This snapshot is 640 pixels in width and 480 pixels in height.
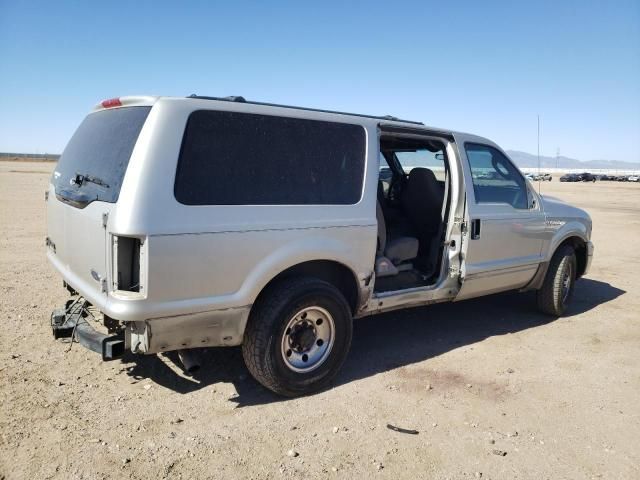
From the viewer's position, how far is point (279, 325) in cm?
352

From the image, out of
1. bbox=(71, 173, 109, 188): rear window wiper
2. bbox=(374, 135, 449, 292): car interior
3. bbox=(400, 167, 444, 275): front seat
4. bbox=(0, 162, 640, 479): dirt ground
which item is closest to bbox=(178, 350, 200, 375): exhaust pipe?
bbox=(0, 162, 640, 479): dirt ground

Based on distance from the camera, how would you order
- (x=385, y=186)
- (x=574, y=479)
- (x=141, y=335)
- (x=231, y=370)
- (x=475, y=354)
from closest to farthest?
(x=574, y=479)
(x=141, y=335)
(x=231, y=370)
(x=475, y=354)
(x=385, y=186)

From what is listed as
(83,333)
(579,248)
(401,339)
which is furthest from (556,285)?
(83,333)

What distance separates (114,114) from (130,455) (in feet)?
7.38

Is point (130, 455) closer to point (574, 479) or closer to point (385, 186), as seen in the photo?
point (574, 479)

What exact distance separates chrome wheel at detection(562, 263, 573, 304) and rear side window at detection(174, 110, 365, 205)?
331 cm

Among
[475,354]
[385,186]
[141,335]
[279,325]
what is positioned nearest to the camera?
[141,335]

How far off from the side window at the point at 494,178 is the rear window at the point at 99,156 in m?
3.13

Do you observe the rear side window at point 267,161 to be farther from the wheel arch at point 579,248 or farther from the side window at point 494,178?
the wheel arch at point 579,248

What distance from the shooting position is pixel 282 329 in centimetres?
355

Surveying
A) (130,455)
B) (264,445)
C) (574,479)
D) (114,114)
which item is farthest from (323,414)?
(114,114)

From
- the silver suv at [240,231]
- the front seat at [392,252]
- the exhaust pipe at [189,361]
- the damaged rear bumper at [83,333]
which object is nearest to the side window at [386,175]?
the front seat at [392,252]

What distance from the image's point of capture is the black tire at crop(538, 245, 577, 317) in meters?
5.87

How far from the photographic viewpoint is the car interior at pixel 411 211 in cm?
482
